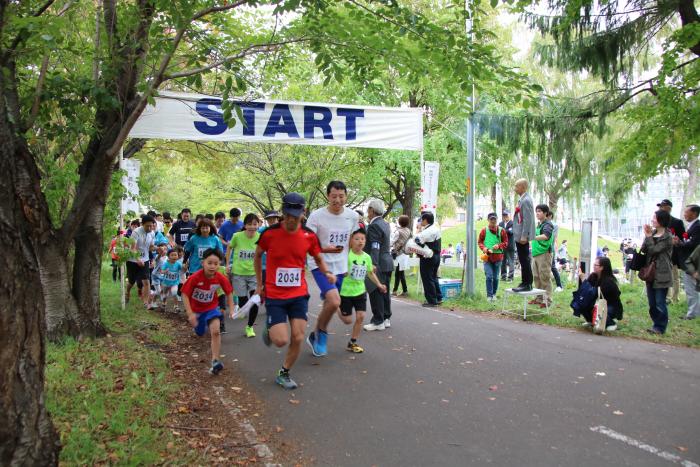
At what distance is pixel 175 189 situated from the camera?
37.0 metres

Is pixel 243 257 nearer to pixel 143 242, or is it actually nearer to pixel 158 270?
pixel 158 270

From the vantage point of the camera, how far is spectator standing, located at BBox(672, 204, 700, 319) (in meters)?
9.15

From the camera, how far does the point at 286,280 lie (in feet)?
18.3

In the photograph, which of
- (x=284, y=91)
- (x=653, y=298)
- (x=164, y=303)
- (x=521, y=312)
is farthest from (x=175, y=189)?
(x=653, y=298)

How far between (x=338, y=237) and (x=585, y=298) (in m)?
4.55

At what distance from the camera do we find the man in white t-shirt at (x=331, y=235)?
262 inches

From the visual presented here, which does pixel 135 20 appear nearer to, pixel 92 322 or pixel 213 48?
pixel 213 48

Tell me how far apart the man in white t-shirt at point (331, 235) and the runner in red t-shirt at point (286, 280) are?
2.40 feet

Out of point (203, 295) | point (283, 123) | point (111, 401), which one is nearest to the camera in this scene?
point (111, 401)

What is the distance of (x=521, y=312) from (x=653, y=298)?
2.52 metres

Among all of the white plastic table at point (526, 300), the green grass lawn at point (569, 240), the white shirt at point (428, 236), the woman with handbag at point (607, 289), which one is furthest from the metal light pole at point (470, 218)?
the green grass lawn at point (569, 240)

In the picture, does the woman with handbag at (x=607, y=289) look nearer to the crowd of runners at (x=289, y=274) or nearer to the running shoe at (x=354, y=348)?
the crowd of runners at (x=289, y=274)

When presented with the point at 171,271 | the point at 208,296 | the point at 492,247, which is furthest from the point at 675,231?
the point at 171,271

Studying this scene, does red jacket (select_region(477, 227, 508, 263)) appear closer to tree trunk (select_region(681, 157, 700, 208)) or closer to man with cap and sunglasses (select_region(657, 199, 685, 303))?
man with cap and sunglasses (select_region(657, 199, 685, 303))
